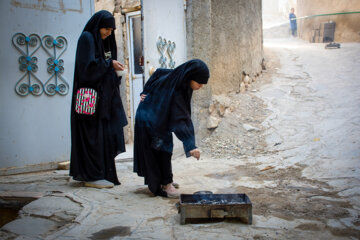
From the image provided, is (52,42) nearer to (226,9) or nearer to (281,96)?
(226,9)

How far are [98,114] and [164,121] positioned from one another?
2.62 feet

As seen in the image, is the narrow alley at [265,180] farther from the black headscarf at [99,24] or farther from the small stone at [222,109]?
the black headscarf at [99,24]

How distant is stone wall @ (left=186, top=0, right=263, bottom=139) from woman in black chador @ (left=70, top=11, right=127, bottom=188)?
220 centimetres

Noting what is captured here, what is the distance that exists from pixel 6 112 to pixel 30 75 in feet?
1.80

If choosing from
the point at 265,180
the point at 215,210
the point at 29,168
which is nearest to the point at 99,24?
the point at 215,210

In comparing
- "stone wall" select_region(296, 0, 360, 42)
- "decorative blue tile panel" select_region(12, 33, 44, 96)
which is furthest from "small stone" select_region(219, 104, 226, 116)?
"stone wall" select_region(296, 0, 360, 42)

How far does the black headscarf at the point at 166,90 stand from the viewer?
111 inches

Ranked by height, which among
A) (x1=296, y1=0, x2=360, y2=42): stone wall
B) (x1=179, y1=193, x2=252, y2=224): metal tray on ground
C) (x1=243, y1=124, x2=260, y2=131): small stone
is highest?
(x1=296, y1=0, x2=360, y2=42): stone wall

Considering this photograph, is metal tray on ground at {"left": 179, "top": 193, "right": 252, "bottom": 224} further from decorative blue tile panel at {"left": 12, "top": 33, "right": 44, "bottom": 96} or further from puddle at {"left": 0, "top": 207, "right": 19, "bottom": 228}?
decorative blue tile panel at {"left": 12, "top": 33, "right": 44, "bottom": 96}

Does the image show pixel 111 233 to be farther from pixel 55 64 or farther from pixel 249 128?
pixel 249 128

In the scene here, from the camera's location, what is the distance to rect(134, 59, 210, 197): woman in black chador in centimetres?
282

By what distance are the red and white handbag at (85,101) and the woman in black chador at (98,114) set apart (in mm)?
75

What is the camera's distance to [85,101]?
3221 mm

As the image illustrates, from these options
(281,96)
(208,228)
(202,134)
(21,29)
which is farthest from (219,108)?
(208,228)
